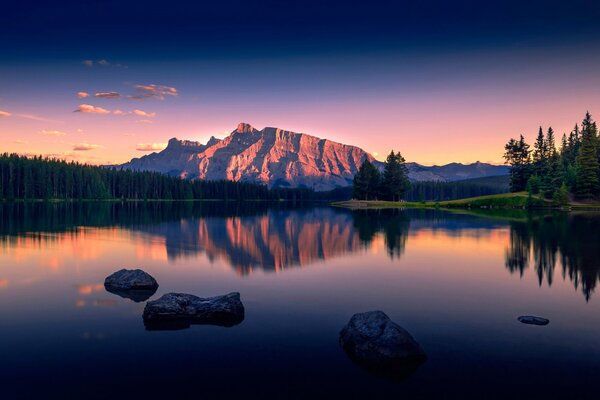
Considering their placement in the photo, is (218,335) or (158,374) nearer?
(158,374)

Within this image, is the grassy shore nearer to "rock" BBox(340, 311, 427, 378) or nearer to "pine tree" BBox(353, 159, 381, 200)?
"pine tree" BBox(353, 159, 381, 200)

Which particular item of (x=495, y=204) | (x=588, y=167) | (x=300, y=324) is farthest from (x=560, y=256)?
(x=495, y=204)

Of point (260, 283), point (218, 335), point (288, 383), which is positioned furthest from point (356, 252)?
point (288, 383)

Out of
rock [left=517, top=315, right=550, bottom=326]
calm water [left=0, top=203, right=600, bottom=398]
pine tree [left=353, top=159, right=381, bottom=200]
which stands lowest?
calm water [left=0, top=203, right=600, bottom=398]

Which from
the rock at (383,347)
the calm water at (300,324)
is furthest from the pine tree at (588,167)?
the rock at (383,347)

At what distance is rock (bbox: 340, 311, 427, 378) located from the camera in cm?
1571

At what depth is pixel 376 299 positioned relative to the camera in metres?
25.3

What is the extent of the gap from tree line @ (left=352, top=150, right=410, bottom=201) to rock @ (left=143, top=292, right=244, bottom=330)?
162 metres

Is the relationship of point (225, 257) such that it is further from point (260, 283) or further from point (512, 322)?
point (512, 322)

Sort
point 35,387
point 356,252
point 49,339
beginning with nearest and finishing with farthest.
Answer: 1. point 35,387
2. point 49,339
3. point 356,252

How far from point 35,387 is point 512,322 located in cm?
2193

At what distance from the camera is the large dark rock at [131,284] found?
26.8 meters

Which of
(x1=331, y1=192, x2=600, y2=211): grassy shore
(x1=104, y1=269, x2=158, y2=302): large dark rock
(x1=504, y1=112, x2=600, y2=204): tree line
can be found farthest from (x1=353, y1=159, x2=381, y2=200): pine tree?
(x1=104, y1=269, x2=158, y2=302): large dark rock

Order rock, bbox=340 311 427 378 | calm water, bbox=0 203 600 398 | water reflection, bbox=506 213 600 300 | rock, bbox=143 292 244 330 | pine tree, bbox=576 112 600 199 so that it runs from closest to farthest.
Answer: calm water, bbox=0 203 600 398 → rock, bbox=340 311 427 378 → rock, bbox=143 292 244 330 → water reflection, bbox=506 213 600 300 → pine tree, bbox=576 112 600 199
